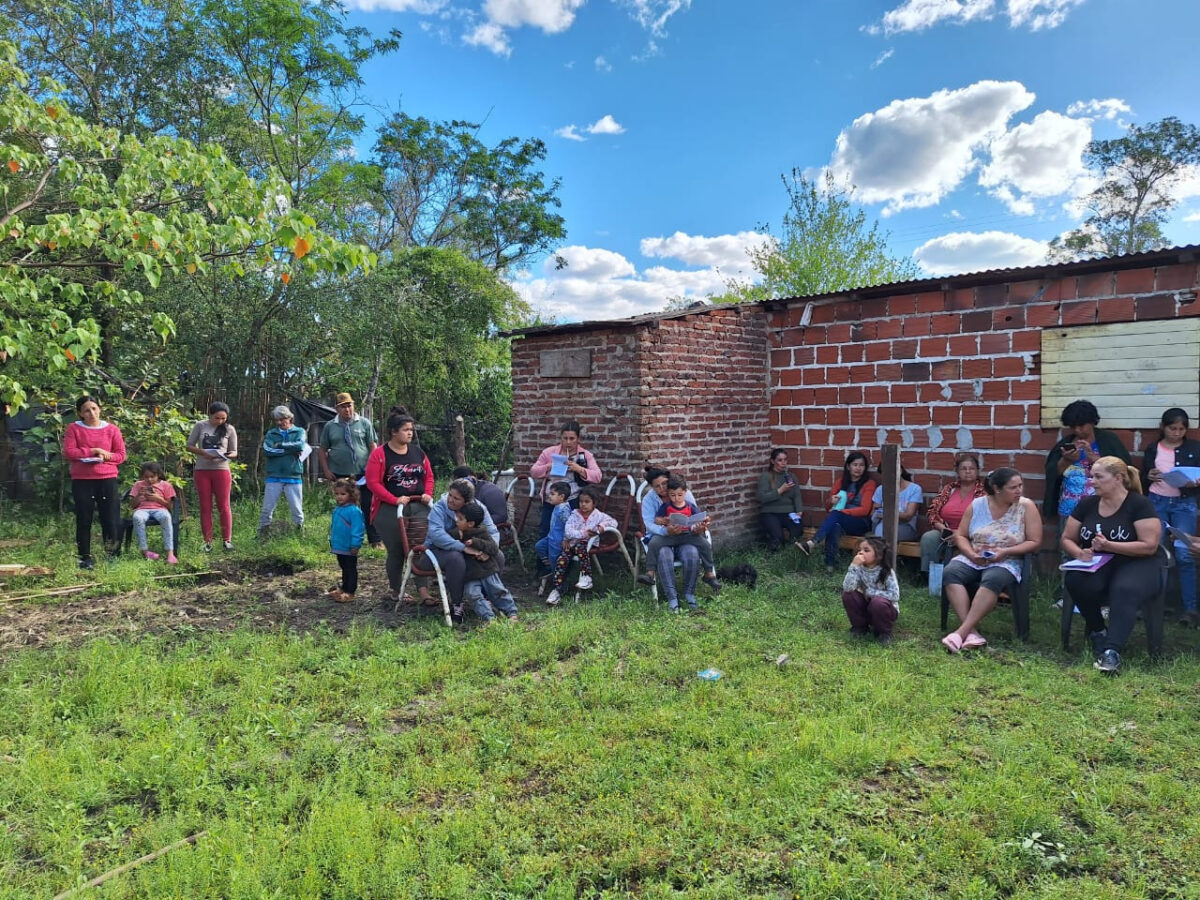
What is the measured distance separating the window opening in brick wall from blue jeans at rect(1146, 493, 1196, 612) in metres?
0.77

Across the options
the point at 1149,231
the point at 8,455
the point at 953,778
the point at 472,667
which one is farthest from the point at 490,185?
the point at 1149,231

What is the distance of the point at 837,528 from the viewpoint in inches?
292

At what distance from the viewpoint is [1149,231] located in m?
26.6

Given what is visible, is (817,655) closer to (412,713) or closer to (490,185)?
(412,713)

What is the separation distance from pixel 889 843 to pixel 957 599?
9.73 ft

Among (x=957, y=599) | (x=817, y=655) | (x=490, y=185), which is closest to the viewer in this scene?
(x=817, y=655)

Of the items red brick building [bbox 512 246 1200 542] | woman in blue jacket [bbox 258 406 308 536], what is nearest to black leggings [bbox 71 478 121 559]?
woman in blue jacket [bbox 258 406 308 536]

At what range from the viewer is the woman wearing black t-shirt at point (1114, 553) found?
4.68m

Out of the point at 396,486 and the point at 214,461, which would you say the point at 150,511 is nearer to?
the point at 214,461

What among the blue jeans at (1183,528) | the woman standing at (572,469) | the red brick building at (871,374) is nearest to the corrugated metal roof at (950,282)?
the red brick building at (871,374)

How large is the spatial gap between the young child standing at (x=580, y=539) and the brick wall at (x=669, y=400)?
977 millimetres

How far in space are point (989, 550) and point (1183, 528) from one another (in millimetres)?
1961

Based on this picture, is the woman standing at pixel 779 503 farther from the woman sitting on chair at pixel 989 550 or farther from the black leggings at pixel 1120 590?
the black leggings at pixel 1120 590

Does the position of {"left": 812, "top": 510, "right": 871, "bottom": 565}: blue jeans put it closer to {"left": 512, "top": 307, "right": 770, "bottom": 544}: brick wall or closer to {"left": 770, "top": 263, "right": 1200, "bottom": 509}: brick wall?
{"left": 770, "top": 263, "right": 1200, "bottom": 509}: brick wall
